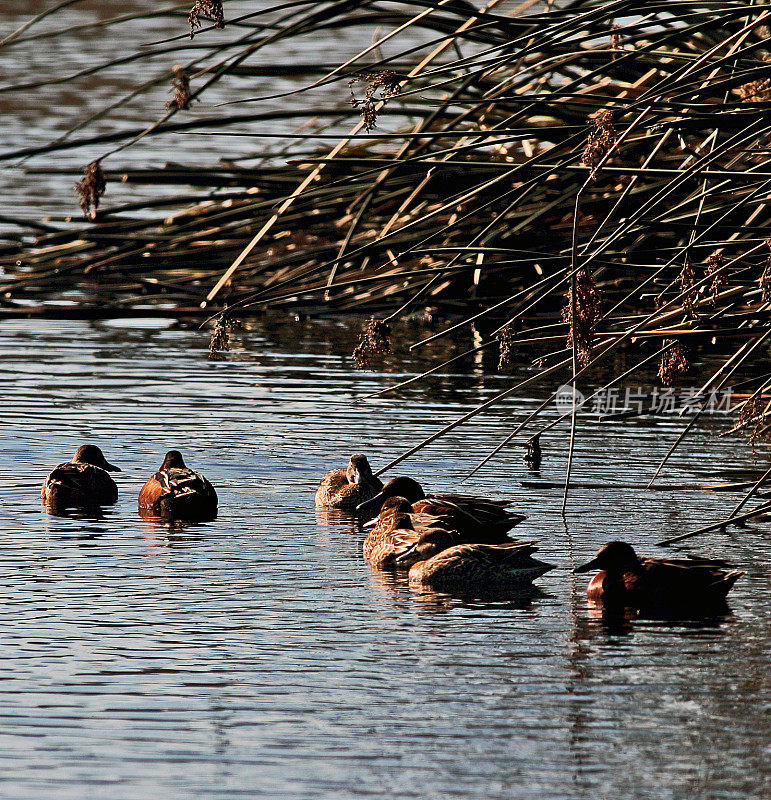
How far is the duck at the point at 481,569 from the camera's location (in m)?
6.79

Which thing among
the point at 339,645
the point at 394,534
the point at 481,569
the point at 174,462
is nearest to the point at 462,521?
the point at 394,534

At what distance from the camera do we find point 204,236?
517 inches

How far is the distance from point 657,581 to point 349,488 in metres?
2.19

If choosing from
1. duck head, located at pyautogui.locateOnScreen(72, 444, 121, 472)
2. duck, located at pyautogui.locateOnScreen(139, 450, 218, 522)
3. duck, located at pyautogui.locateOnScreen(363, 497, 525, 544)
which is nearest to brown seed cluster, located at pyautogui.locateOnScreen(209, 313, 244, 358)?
duck, located at pyautogui.locateOnScreen(363, 497, 525, 544)

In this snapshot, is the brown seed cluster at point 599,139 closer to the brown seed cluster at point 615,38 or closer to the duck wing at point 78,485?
the brown seed cluster at point 615,38

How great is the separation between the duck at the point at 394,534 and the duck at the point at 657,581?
90 cm

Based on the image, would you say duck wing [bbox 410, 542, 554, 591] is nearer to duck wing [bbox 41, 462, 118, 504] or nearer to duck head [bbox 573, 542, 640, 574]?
duck head [bbox 573, 542, 640, 574]

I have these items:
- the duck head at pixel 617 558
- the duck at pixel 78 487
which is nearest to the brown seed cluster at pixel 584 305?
the duck head at pixel 617 558

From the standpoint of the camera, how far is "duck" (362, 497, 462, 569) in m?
7.26

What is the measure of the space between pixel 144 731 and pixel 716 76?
3640 millimetres

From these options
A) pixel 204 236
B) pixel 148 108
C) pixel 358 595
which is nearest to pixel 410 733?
pixel 358 595

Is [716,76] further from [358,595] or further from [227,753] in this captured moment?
[227,753]

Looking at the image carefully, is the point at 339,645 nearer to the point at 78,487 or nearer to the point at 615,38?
the point at 78,487

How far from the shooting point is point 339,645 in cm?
594
